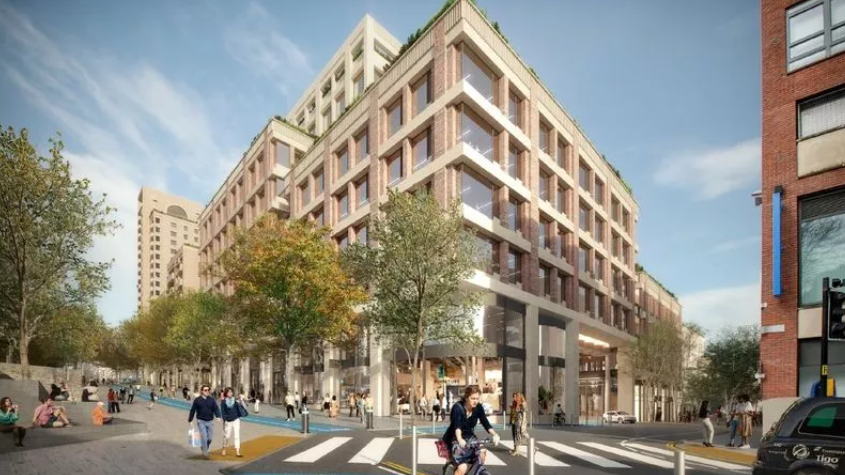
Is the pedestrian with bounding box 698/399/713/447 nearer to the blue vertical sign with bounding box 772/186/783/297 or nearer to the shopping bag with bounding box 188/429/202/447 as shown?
the blue vertical sign with bounding box 772/186/783/297

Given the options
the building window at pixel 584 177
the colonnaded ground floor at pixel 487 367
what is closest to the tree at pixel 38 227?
the colonnaded ground floor at pixel 487 367

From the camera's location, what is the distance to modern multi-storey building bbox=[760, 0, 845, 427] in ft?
55.4

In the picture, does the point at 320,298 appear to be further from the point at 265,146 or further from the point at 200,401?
the point at 265,146

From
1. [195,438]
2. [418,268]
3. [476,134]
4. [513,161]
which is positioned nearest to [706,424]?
[418,268]

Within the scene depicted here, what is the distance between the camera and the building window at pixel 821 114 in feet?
55.9

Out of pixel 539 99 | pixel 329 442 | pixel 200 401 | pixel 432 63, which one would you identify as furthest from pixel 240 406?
pixel 539 99

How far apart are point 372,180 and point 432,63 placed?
851 cm

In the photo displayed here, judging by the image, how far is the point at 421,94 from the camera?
3456 cm

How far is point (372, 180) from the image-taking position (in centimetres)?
3712

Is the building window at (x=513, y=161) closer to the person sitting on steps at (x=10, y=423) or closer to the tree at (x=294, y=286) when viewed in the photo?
the tree at (x=294, y=286)

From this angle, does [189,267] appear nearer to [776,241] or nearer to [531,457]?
[776,241]

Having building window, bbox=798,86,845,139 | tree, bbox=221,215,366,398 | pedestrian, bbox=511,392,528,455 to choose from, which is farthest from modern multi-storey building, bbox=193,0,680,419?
building window, bbox=798,86,845,139

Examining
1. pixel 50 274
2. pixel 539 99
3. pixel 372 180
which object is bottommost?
pixel 50 274

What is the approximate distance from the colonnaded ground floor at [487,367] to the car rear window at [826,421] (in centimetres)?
1811
